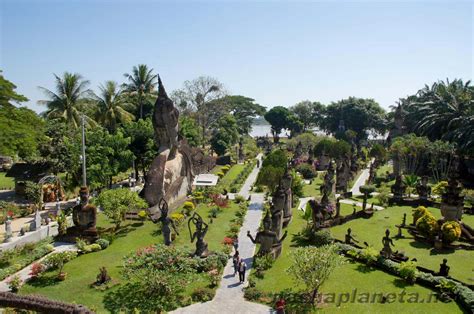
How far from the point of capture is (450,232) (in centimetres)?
2342

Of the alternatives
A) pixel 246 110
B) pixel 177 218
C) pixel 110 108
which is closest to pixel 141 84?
pixel 110 108

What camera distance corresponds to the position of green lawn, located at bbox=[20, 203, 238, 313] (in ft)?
56.3

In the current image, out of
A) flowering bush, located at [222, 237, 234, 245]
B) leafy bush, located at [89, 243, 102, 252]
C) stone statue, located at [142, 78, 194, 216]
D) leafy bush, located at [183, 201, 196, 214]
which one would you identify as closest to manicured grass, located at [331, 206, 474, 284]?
flowering bush, located at [222, 237, 234, 245]

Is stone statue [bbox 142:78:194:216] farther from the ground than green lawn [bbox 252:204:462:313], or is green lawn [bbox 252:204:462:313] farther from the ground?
stone statue [bbox 142:78:194:216]

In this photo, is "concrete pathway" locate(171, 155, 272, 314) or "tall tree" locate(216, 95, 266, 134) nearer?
"concrete pathway" locate(171, 155, 272, 314)

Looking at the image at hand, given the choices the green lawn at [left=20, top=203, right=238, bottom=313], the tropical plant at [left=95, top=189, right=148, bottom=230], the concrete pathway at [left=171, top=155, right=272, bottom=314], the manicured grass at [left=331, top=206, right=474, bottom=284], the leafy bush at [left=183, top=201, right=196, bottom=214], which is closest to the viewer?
the concrete pathway at [left=171, top=155, right=272, bottom=314]

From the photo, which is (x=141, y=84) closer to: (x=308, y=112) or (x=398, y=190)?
(x=398, y=190)

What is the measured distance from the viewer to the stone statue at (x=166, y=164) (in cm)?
3062

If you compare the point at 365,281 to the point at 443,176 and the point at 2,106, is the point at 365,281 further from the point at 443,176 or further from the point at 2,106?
the point at 443,176

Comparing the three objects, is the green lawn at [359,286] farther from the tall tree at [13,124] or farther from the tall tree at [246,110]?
the tall tree at [246,110]

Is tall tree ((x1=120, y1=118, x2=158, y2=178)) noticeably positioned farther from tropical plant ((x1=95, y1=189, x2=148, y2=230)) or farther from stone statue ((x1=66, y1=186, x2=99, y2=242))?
stone statue ((x1=66, y1=186, x2=99, y2=242))

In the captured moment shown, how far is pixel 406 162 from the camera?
1938 inches

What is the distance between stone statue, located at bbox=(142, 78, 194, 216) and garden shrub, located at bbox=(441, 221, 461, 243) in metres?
19.6

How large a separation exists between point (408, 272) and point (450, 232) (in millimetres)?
6856
